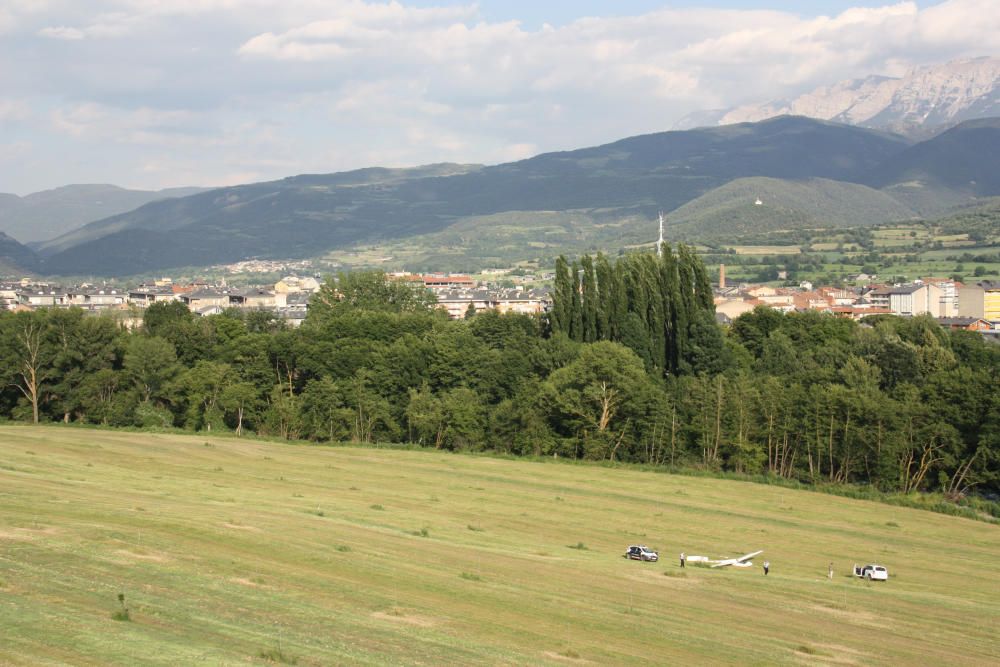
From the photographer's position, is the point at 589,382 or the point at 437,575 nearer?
the point at 437,575

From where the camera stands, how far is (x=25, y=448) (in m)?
53.8

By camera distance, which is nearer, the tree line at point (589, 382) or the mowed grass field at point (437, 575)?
the mowed grass field at point (437, 575)

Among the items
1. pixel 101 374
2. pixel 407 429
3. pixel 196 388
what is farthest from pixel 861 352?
pixel 101 374

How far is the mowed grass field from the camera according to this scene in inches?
917

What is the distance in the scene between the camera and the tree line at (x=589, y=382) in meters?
69.6

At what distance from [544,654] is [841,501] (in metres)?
41.2

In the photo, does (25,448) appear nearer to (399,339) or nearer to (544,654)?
(544,654)

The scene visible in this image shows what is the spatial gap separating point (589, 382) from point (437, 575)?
48958 millimetres

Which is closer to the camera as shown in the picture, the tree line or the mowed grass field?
the mowed grass field

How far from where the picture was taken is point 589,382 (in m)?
79.4

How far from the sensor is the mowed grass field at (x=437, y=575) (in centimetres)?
2328

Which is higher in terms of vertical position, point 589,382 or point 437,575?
point 589,382

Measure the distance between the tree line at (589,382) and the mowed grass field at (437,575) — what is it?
12.0 metres

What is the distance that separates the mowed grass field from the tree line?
12008 millimetres
